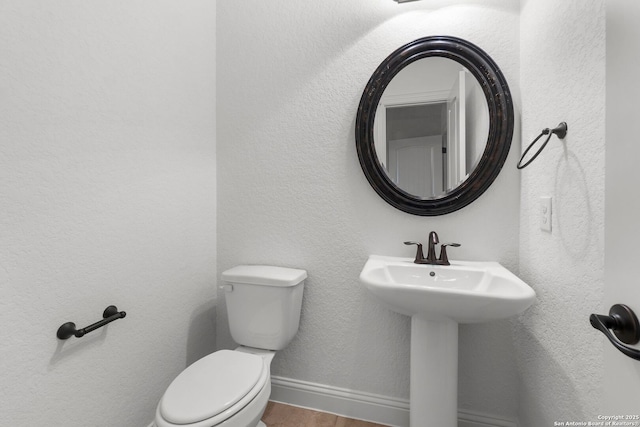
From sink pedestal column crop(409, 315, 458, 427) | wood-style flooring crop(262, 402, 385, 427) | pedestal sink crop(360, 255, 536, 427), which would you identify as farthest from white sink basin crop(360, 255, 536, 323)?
wood-style flooring crop(262, 402, 385, 427)

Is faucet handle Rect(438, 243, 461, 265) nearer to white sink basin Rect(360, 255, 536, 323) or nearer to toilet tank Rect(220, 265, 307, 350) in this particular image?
white sink basin Rect(360, 255, 536, 323)

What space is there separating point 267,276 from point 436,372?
0.86 m

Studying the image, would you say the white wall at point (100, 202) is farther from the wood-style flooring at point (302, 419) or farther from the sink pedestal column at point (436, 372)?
the sink pedestal column at point (436, 372)

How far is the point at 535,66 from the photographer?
Answer: 119 cm

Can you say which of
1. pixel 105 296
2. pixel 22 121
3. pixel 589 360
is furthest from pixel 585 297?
pixel 22 121

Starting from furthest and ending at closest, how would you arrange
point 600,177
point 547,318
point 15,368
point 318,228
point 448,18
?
point 318,228 → point 448,18 → point 547,318 → point 15,368 → point 600,177

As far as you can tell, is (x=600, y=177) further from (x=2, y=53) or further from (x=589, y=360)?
(x=2, y=53)

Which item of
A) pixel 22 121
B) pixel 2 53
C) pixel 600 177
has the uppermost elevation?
pixel 2 53

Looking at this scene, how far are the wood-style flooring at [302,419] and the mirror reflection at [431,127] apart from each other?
123 cm

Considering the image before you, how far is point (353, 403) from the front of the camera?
5.14 ft

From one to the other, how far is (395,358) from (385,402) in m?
0.23

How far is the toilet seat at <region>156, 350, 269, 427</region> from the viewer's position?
3.22ft

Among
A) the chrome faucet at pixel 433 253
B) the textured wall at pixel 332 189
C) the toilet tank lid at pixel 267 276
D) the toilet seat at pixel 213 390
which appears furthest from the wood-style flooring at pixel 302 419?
the chrome faucet at pixel 433 253

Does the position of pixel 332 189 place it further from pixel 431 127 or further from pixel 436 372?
pixel 436 372
